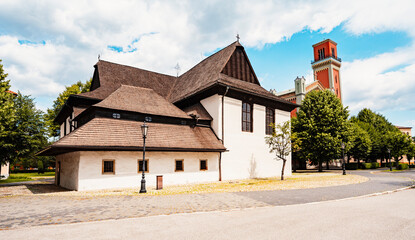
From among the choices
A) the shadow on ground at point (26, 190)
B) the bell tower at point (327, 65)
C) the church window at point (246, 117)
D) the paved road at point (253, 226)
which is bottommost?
the shadow on ground at point (26, 190)

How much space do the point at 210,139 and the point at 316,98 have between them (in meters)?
22.8

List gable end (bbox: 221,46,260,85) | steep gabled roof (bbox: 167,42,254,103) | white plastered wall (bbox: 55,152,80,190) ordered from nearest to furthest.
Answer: white plastered wall (bbox: 55,152,80,190), steep gabled roof (bbox: 167,42,254,103), gable end (bbox: 221,46,260,85)

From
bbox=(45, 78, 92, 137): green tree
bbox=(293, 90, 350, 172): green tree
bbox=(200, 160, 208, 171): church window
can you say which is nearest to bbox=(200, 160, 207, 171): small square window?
bbox=(200, 160, 208, 171): church window

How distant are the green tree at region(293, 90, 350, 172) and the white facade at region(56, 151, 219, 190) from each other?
743 inches

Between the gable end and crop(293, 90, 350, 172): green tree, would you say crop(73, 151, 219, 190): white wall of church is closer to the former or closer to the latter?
the gable end

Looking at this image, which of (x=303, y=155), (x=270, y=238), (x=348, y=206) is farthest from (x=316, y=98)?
(x=270, y=238)

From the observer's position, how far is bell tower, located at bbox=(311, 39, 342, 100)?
64.4 metres

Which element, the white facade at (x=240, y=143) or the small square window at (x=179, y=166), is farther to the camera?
the white facade at (x=240, y=143)

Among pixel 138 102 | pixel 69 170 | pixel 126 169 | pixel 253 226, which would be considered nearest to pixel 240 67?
pixel 138 102

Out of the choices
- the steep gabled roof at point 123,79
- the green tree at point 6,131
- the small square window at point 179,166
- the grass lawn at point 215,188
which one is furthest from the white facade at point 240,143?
the green tree at point 6,131

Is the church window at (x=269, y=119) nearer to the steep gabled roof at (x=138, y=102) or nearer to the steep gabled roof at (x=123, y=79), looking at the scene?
the steep gabled roof at (x=138, y=102)

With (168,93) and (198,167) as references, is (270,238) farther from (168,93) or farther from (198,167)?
(168,93)

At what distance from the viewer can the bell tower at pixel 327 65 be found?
64375 millimetres

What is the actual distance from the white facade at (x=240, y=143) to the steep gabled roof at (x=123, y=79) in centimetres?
868
